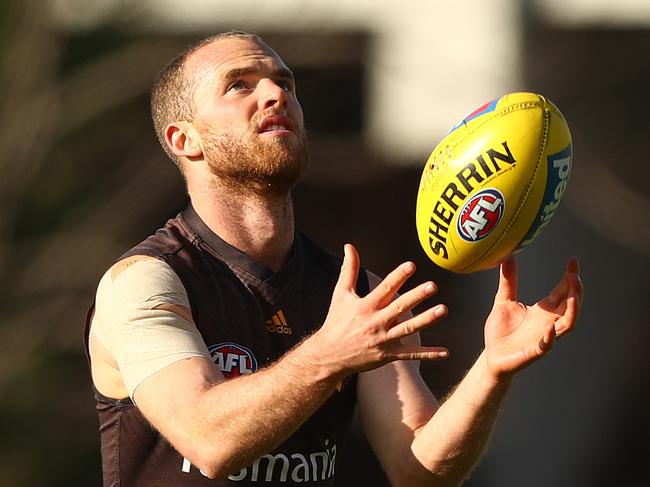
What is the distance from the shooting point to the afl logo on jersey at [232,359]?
4.60 meters

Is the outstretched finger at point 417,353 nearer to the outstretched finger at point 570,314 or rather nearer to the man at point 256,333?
the man at point 256,333

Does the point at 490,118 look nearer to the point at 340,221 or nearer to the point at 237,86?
the point at 237,86

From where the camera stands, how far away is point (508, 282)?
444 centimetres

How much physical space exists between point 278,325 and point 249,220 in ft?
1.41

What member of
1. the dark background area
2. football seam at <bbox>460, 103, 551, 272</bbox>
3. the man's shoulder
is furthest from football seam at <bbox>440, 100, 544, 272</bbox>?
the dark background area

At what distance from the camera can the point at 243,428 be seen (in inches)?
156

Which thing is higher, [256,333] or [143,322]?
[143,322]

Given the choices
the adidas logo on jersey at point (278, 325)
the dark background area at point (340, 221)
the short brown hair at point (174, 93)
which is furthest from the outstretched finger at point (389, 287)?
the dark background area at point (340, 221)

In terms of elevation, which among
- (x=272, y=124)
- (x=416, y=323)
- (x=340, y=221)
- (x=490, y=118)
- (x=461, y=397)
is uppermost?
(x=490, y=118)

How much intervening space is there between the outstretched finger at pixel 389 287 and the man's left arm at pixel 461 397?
0.61 m

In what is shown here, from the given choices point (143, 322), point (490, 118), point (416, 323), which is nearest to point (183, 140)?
point (143, 322)

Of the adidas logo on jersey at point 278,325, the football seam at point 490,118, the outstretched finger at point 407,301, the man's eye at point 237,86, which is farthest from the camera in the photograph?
the man's eye at point 237,86

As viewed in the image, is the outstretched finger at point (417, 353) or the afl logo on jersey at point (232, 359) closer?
the outstretched finger at point (417, 353)

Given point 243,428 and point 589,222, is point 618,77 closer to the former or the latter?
point 589,222
